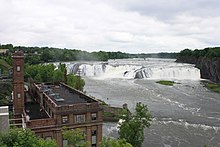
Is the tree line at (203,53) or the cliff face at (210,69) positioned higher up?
the tree line at (203,53)

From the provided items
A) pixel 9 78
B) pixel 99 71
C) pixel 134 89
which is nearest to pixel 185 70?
pixel 99 71

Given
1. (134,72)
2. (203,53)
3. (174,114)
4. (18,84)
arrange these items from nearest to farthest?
(18,84), (174,114), (134,72), (203,53)

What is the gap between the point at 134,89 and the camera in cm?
8025

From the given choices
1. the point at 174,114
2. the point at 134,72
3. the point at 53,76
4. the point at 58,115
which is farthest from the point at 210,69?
the point at 58,115

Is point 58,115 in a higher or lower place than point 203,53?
lower

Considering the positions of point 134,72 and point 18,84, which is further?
point 134,72

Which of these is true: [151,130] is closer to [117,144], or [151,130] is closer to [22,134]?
[117,144]

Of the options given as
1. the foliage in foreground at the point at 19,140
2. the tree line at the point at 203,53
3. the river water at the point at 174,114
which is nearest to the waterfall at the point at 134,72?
the tree line at the point at 203,53

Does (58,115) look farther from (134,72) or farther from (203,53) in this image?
(203,53)

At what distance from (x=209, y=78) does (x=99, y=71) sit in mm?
43758

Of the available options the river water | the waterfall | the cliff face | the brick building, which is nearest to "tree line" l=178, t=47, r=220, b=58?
the cliff face

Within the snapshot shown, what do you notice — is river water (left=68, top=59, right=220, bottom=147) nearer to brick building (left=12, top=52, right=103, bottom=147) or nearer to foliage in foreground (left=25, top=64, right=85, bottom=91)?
foliage in foreground (left=25, top=64, right=85, bottom=91)

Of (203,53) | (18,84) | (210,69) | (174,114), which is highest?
A: (203,53)

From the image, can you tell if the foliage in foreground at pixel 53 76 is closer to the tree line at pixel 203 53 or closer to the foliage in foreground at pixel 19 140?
the foliage in foreground at pixel 19 140
